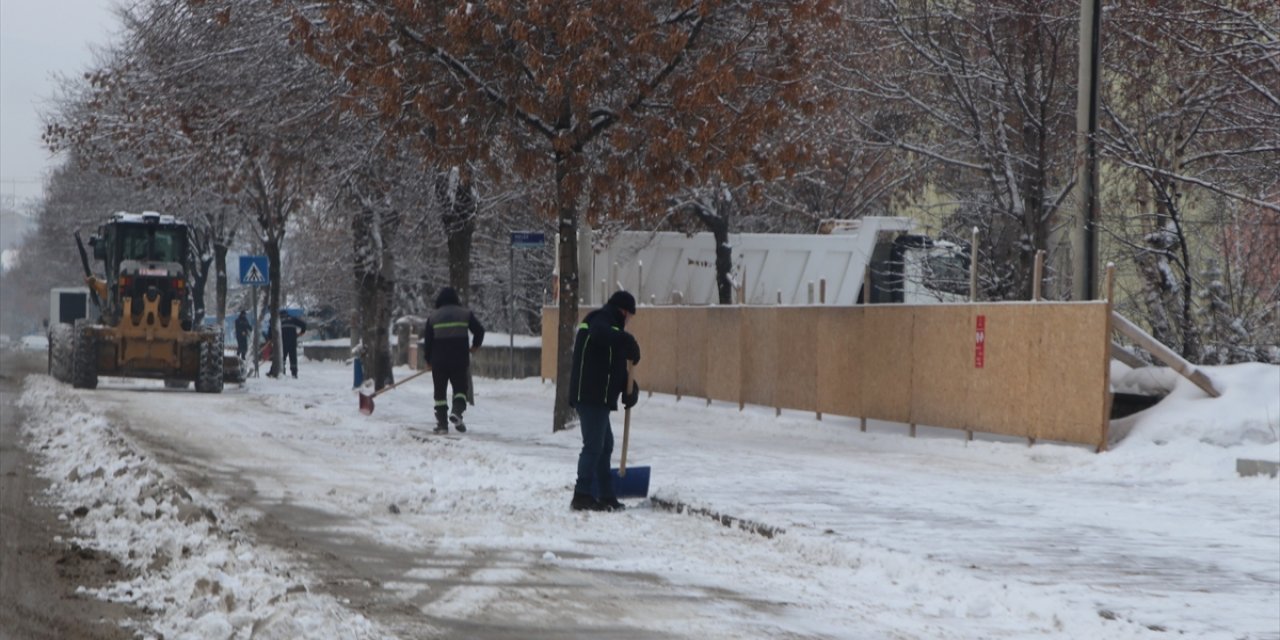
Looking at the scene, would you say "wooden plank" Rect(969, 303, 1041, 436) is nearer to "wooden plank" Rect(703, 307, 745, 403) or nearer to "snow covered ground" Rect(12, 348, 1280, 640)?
"snow covered ground" Rect(12, 348, 1280, 640)

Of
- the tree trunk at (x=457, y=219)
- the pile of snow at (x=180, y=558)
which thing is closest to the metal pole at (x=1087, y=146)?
the pile of snow at (x=180, y=558)

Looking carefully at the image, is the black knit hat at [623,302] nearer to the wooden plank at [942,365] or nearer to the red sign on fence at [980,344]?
the red sign on fence at [980,344]

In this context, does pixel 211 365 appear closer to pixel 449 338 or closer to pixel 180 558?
pixel 449 338

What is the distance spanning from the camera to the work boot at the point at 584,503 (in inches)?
530

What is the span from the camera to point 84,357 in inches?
1247

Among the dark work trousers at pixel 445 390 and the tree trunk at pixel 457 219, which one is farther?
the tree trunk at pixel 457 219

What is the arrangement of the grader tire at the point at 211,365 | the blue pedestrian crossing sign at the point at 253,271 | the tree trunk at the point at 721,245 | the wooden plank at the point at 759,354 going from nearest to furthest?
the wooden plank at the point at 759,354, the grader tire at the point at 211,365, the tree trunk at the point at 721,245, the blue pedestrian crossing sign at the point at 253,271

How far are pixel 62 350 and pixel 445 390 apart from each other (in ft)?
53.7

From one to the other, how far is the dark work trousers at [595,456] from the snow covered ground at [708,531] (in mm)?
304

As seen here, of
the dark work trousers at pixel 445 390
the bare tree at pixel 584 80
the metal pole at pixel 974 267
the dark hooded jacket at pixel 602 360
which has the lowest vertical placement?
the dark work trousers at pixel 445 390

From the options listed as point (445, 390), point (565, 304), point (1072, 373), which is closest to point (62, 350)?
point (445, 390)

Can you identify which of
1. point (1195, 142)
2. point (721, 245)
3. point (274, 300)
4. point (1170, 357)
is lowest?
point (1170, 357)

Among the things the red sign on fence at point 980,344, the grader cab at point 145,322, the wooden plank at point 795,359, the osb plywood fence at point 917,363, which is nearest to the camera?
the osb plywood fence at point 917,363

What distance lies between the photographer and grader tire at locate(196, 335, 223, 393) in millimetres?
32844
